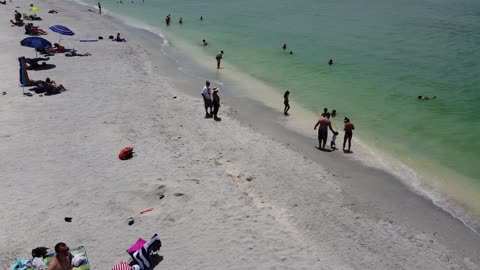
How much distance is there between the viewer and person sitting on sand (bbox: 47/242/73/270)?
8031 millimetres

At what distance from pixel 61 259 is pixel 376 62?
3017 cm

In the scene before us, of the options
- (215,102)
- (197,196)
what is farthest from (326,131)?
(197,196)

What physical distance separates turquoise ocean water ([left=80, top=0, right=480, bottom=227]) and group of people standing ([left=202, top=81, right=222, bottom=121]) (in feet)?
20.2

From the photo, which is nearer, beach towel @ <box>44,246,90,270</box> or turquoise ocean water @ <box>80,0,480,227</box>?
beach towel @ <box>44,246,90,270</box>

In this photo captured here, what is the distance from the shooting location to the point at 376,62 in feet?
107

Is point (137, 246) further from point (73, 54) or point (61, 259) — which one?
point (73, 54)

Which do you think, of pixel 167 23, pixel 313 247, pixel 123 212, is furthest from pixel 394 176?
pixel 167 23

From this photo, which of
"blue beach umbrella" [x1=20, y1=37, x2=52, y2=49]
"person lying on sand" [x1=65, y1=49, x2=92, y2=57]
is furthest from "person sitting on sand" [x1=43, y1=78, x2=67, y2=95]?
"person lying on sand" [x1=65, y1=49, x2=92, y2=57]

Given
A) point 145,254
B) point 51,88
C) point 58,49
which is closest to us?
point 145,254

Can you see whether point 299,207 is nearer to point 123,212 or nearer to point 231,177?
point 231,177

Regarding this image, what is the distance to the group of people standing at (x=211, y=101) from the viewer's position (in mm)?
17828

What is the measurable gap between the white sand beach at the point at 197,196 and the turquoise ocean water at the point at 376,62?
143 inches

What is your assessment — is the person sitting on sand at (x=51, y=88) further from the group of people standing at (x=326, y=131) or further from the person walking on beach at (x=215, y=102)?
the group of people standing at (x=326, y=131)

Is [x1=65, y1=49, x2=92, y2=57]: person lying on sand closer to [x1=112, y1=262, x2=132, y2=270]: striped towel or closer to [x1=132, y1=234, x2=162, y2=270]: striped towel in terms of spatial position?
[x1=132, y1=234, x2=162, y2=270]: striped towel
